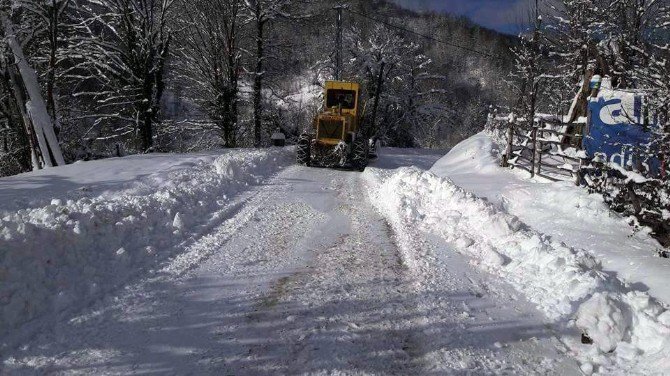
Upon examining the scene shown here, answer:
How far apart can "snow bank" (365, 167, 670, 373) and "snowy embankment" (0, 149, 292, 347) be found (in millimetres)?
3666

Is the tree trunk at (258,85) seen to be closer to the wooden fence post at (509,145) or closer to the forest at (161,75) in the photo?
the forest at (161,75)

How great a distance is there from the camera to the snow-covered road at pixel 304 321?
3.70 metres

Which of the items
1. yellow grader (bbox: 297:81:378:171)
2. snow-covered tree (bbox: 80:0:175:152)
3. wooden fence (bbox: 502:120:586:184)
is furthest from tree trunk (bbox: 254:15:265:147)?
wooden fence (bbox: 502:120:586:184)

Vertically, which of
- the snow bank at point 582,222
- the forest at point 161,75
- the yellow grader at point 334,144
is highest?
the forest at point 161,75

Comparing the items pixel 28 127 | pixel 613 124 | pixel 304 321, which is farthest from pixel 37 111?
pixel 613 124

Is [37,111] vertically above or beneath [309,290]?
above

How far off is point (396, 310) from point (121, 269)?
3.32 meters

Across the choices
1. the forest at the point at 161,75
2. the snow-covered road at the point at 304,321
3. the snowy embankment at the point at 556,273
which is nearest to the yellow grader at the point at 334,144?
the snowy embankment at the point at 556,273

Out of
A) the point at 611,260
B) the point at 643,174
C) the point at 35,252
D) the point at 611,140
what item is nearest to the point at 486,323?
the point at 611,260

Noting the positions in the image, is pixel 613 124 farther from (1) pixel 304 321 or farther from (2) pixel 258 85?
(2) pixel 258 85

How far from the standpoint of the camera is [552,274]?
5.47 metres

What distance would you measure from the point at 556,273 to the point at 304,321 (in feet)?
10.5

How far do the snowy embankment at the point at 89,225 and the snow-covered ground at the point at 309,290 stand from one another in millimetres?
24

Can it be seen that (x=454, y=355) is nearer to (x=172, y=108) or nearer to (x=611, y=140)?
(x=611, y=140)
